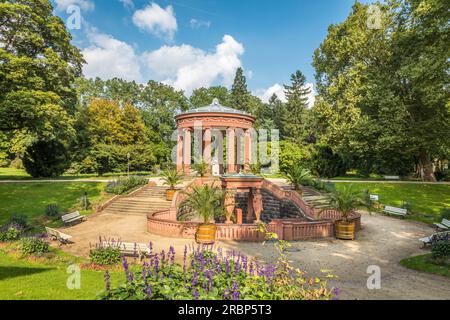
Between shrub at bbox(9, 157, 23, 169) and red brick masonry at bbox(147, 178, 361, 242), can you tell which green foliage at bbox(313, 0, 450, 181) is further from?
shrub at bbox(9, 157, 23, 169)

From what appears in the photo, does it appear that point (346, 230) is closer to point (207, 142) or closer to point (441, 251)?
point (441, 251)

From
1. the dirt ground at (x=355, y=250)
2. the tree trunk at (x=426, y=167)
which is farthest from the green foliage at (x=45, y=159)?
the tree trunk at (x=426, y=167)

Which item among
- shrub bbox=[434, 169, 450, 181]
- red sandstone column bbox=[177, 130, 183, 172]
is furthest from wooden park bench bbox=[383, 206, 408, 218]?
shrub bbox=[434, 169, 450, 181]

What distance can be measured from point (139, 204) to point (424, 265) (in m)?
16.4

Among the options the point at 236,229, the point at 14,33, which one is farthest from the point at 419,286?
the point at 14,33

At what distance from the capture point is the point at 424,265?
9664mm

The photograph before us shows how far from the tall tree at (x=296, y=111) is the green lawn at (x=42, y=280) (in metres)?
53.1

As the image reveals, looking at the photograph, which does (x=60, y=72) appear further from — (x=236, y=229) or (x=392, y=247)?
(x=392, y=247)

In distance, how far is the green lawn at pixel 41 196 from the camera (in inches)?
741

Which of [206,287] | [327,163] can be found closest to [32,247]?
[206,287]

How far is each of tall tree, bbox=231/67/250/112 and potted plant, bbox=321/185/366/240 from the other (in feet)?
162

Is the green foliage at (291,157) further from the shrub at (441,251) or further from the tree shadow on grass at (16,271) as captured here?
the tree shadow on grass at (16,271)

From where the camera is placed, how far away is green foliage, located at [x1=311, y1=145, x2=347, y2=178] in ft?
129

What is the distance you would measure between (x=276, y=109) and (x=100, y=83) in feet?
144
